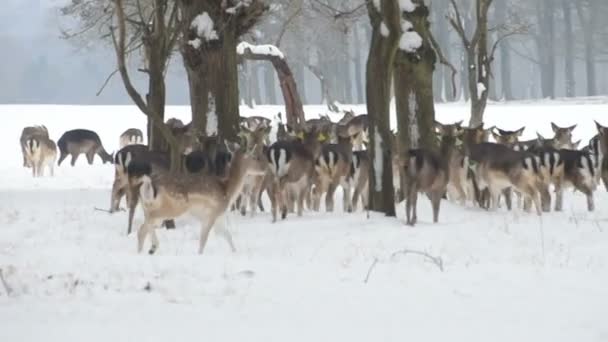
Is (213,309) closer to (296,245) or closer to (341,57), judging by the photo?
(296,245)

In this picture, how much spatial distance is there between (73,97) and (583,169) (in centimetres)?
9179

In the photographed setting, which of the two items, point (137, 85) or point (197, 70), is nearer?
point (197, 70)

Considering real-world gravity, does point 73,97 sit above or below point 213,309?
above

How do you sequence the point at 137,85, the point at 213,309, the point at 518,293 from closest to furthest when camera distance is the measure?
the point at 213,309 → the point at 518,293 → the point at 137,85

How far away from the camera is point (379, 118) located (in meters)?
13.9

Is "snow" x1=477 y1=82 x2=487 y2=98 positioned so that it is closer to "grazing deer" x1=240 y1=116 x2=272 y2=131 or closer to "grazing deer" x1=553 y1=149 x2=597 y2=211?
"grazing deer" x1=240 y1=116 x2=272 y2=131

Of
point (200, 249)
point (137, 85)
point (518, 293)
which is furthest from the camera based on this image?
point (137, 85)

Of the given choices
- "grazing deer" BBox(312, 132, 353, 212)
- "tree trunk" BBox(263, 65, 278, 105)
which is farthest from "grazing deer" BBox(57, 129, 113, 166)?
"tree trunk" BBox(263, 65, 278, 105)

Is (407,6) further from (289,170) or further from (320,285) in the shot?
(320,285)

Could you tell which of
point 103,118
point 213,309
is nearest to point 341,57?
point 103,118

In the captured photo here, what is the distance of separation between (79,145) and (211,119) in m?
13.4

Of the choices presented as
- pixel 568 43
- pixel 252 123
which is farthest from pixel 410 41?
pixel 568 43

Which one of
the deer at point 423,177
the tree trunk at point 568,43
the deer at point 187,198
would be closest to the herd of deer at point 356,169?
the deer at point 423,177

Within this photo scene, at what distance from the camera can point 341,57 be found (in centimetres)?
6384
